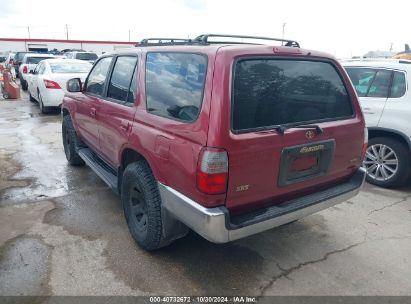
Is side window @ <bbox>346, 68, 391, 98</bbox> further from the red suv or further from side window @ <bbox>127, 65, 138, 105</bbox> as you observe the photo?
side window @ <bbox>127, 65, 138, 105</bbox>

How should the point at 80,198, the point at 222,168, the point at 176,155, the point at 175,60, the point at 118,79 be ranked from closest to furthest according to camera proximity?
the point at 222,168 < the point at 176,155 < the point at 175,60 < the point at 118,79 < the point at 80,198

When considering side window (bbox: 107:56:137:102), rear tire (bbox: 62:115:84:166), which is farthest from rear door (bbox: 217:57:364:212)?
rear tire (bbox: 62:115:84:166)

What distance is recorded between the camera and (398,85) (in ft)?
15.8

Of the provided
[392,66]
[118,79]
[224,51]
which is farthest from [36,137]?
[392,66]

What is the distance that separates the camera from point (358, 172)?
3.37 meters

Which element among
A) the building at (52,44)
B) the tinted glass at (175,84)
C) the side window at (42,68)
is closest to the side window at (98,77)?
the tinted glass at (175,84)

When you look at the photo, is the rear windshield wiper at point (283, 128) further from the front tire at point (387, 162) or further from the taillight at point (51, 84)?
the taillight at point (51, 84)

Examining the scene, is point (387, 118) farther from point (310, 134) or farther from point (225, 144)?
point (225, 144)

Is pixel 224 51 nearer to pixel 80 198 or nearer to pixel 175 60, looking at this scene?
pixel 175 60

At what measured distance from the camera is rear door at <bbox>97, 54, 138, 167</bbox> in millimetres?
3291

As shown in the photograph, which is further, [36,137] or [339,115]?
[36,137]

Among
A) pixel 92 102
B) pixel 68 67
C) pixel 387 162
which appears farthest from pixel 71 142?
pixel 68 67

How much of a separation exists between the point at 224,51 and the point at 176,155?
0.82 meters

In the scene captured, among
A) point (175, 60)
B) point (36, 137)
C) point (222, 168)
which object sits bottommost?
point (36, 137)
